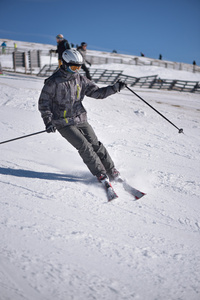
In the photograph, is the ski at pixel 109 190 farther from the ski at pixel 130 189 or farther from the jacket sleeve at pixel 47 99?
the jacket sleeve at pixel 47 99

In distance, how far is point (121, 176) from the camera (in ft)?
12.1

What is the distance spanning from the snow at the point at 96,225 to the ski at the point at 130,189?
0.30ft

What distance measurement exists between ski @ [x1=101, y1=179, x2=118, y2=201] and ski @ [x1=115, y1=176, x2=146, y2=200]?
0.83 ft

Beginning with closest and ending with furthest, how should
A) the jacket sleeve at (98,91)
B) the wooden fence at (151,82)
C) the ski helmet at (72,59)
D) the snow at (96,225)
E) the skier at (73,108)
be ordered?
the snow at (96,225) → the ski helmet at (72,59) → the skier at (73,108) → the jacket sleeve at (98,91) → the wooden fence at (151,82)

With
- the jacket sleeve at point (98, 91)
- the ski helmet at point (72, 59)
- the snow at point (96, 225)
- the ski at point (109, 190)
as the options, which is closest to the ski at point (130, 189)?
the snow at point (96, 225)

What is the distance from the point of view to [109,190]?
10.1 ft

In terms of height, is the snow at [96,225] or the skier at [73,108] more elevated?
the skier at [73,108]

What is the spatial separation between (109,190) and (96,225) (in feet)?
2.25

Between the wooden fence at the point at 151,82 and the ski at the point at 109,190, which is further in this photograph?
the wooden fence at the point at 151,82

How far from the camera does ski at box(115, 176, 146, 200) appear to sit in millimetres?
3096

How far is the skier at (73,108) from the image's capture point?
304 cm

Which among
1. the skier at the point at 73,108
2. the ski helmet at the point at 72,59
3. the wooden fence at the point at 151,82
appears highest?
the ski helmet at the point at 72,59

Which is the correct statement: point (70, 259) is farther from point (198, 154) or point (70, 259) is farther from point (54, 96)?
point (198, 154)

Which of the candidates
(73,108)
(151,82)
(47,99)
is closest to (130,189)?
(73,108)
